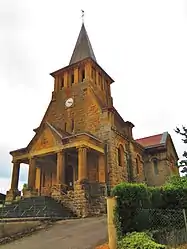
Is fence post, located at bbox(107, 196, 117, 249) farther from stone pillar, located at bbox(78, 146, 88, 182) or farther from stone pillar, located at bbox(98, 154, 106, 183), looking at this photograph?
stone pillar, located at bbox(98, 154, 106, 183)

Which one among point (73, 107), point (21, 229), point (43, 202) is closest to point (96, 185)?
point (43, 202)

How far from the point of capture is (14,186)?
84.5ft

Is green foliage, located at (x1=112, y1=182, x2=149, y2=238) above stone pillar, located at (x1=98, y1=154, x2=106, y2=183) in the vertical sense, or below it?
below

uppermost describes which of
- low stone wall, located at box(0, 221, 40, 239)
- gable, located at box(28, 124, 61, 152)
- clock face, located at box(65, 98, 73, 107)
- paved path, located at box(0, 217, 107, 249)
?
clock face, located at box(65, 98, 73, 107)

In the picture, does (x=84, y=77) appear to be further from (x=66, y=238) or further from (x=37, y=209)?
(x=66, y=238)

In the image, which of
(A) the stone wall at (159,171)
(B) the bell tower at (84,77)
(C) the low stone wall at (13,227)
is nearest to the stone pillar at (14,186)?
(B) the bell tower at (84,77)

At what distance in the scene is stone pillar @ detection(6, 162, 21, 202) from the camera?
25.0 metres

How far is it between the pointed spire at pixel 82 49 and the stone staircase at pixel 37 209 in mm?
20316

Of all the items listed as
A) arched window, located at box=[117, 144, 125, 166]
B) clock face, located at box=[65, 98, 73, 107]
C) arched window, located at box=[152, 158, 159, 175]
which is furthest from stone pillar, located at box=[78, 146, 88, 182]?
arched window, located at box=[152, 158, 159, 175]

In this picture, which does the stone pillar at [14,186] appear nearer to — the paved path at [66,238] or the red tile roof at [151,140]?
the paved path at [66,238]

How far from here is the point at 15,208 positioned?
19.8m

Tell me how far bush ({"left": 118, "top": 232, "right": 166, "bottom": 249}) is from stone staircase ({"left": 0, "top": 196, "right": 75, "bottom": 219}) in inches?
370

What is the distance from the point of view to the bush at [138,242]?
7.60 m

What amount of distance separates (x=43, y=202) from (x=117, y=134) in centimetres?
1057
